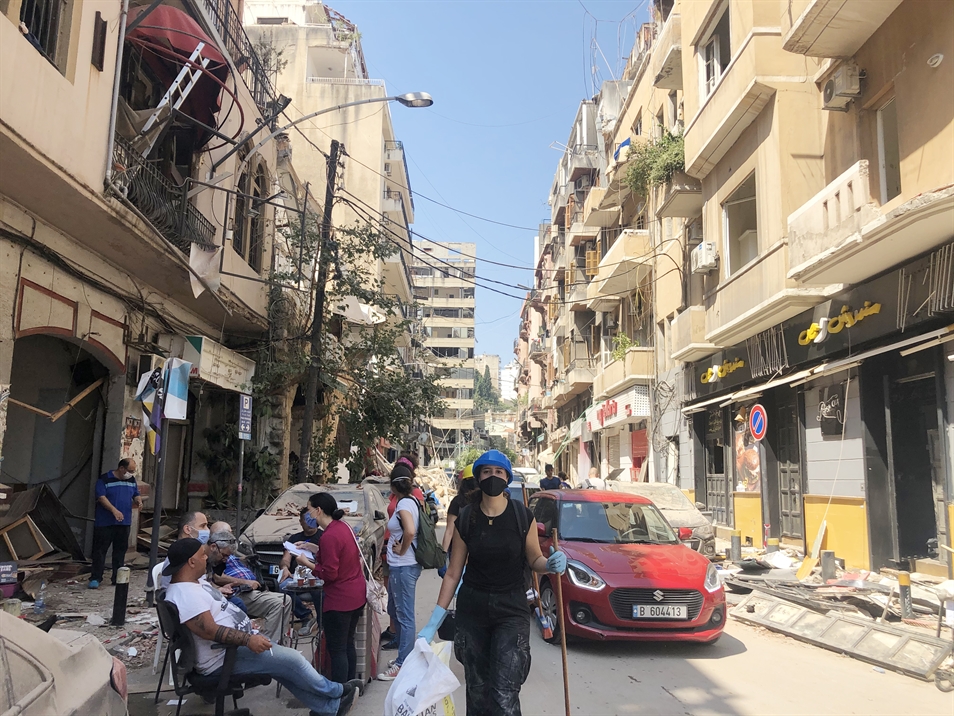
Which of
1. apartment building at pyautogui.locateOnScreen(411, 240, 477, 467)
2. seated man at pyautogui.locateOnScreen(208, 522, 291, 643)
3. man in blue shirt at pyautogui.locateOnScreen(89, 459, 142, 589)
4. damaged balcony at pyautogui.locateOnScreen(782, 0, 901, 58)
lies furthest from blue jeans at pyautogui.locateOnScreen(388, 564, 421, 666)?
apartment building at pyautogui.locateOnScreen(411, 240, 477, 467)

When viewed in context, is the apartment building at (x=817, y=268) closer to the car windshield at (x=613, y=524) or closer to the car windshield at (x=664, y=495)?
the car windshield at (x=664, y=495)

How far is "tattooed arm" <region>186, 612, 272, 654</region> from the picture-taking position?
14.4 feet

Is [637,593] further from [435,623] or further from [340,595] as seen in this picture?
[435,623]

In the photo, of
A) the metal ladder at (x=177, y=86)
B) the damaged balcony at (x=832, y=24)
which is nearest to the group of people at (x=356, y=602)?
the metal ladder at (x=177, y=86)

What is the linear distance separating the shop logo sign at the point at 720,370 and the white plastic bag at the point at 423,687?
13.7m

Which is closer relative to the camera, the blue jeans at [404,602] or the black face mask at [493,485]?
the black face mask at [493,485]

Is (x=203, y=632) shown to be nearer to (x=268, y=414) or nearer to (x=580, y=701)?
(x=580, y=701)

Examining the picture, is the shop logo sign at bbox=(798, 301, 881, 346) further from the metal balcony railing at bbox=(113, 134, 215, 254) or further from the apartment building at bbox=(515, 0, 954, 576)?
the metal balcony railing at bbox=(113, 134, 215, 254)

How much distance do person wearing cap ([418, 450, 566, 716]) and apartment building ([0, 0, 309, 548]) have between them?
563 centimetres

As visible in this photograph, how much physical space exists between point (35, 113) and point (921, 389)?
1244 centimetres

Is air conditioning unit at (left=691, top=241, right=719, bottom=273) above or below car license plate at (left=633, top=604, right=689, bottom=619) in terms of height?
above

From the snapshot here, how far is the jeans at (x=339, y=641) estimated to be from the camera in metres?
5.27

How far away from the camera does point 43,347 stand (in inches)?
483

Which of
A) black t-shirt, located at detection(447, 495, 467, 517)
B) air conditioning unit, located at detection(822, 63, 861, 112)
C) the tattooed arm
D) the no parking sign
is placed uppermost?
air conditioning unit, located at detection(822, 63, 861, 112)
